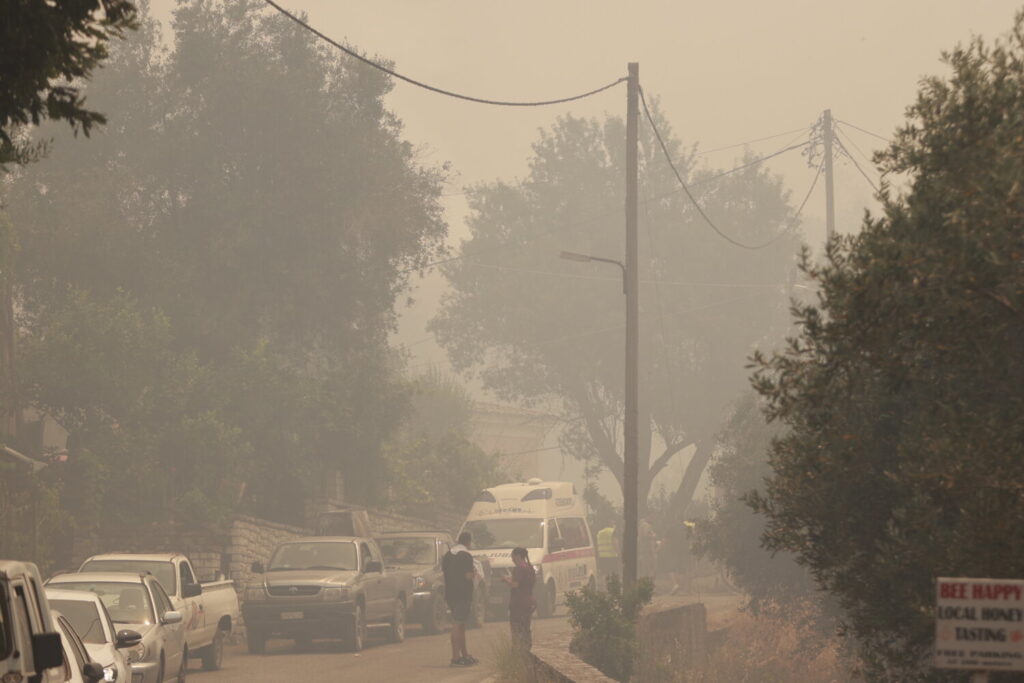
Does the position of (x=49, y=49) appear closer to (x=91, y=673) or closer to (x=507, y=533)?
(x=91, y=673)

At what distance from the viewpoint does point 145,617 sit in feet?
55.6

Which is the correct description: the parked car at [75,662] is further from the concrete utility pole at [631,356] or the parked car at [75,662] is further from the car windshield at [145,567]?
the concrete utility pole at [631,356]

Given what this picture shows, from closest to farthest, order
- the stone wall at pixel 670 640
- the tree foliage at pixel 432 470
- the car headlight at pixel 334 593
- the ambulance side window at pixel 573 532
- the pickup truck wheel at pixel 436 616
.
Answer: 1. the stone wall at pixel 670 640
2. the car headlight at pixel 334 593
3. the pickup truck wheel at pixel 436 616
4. the ambulance side window at pixel 573 532
5. the tree foliage at pixel 432 470

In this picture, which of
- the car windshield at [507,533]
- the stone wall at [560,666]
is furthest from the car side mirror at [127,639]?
the car windshield at [507,533]

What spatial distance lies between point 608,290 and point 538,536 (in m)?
34.4

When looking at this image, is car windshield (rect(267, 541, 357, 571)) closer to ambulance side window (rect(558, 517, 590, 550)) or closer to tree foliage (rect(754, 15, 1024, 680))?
ambulance side window (rect(558, 517, 590, 550))

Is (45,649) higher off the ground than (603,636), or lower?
higher

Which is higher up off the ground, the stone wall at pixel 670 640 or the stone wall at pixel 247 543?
the stone wall at pixel 247 543

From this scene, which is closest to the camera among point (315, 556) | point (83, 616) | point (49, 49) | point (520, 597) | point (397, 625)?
point (49, 49)

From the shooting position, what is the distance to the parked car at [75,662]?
9215mm

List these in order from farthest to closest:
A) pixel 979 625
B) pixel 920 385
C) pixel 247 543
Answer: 1. pixel 247 543
2. pixel 920 385
3. pixel 979 625

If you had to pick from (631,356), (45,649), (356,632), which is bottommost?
(356,632)

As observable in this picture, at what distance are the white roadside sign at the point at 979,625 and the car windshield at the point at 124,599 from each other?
1182 cm

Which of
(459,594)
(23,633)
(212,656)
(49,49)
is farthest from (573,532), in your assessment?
(49,49)
